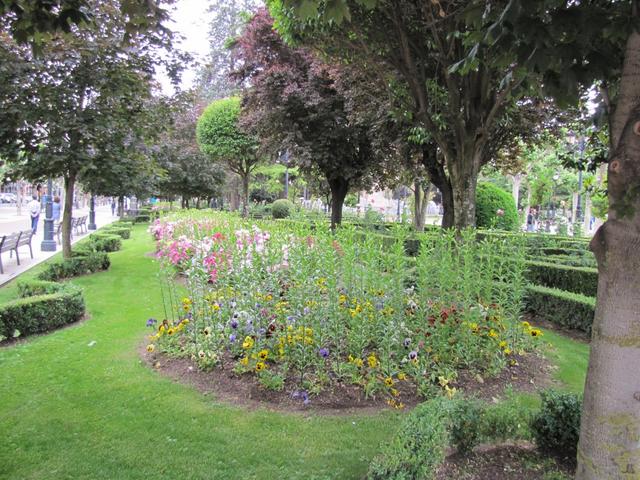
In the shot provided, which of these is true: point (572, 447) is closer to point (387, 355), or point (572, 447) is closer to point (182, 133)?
point (387, 355)

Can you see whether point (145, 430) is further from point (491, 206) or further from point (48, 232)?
point (491, 206)

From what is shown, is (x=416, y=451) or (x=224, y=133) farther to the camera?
(x=224, y=133)

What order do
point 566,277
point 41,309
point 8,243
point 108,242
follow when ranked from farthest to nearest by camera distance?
1. point 108,242
2. point 8,243
3. point 566,277
4. point 41,309

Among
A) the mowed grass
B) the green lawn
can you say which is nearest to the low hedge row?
the green lawn

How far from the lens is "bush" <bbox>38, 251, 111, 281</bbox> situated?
31.3ft

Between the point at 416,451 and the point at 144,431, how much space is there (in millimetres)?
2225

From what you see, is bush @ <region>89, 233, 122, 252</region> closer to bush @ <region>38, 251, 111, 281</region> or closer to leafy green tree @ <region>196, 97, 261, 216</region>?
bush @ <region>38, 251, 111, 281</region>

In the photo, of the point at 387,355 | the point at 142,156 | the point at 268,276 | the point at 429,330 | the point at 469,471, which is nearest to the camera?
the point at 469,471

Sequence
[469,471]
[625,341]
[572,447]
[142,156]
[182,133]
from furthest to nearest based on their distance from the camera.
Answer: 1. [182,133]
2. [142,156]
3. [572,447]
4. [469,471]
5. [625,341]

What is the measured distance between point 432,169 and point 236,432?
11.0 meters

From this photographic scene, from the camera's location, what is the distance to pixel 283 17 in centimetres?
626

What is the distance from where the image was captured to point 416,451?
2.34m

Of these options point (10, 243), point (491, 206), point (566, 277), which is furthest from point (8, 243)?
point (491, 206)

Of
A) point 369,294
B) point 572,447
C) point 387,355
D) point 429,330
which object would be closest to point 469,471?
point 572,447
